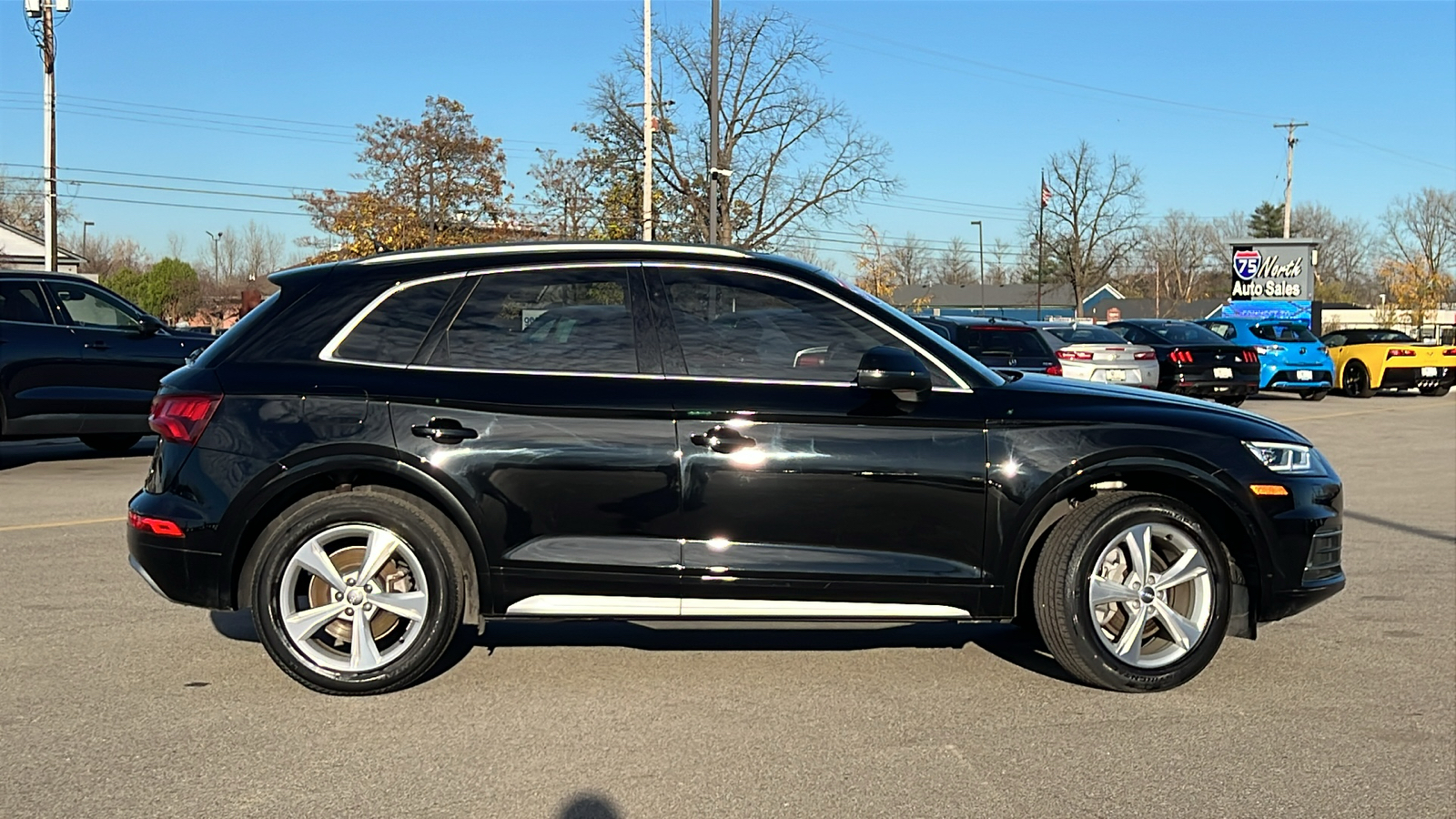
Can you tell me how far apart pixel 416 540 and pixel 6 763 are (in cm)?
149

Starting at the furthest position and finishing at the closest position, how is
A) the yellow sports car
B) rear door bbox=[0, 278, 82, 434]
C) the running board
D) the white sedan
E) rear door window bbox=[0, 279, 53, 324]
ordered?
1. the yellow sports car
2. the white sedan
3. rear door window bbox=[0, 279, 53, 324]
4. rear door bbox=[0, 278, 82, 434]
5. the running board

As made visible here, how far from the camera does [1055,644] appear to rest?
4.95 meters

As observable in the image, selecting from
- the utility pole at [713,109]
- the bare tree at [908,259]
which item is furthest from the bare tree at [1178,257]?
the utility pole at [713,109]

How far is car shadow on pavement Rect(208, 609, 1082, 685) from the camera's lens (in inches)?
223

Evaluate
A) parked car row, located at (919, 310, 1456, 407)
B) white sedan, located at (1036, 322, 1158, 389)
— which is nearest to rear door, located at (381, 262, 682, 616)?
parked car row, located at (919, 310, 1456, 407)

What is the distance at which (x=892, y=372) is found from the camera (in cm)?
475

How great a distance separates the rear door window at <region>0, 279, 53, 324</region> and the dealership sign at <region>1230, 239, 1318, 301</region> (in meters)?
34.9

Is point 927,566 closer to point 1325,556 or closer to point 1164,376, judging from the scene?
point 1325,556

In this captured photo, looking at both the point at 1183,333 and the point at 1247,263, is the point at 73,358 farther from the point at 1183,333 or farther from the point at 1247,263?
the point at 1247,263

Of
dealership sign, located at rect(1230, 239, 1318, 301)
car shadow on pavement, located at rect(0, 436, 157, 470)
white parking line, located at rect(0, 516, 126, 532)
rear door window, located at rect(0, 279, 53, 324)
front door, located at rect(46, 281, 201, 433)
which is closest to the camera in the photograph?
white parking line, located at rect(0, 516, 126, 532)

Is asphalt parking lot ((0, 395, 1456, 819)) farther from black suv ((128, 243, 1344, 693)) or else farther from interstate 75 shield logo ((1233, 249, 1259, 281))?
interstate 75 shield logo ((1233, 249, 1259, 281))

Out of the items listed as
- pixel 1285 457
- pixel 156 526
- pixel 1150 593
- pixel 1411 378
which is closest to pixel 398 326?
pixel 156 526

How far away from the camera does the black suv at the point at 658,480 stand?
4.82 meters

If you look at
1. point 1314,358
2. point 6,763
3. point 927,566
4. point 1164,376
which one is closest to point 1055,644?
point 927,566
